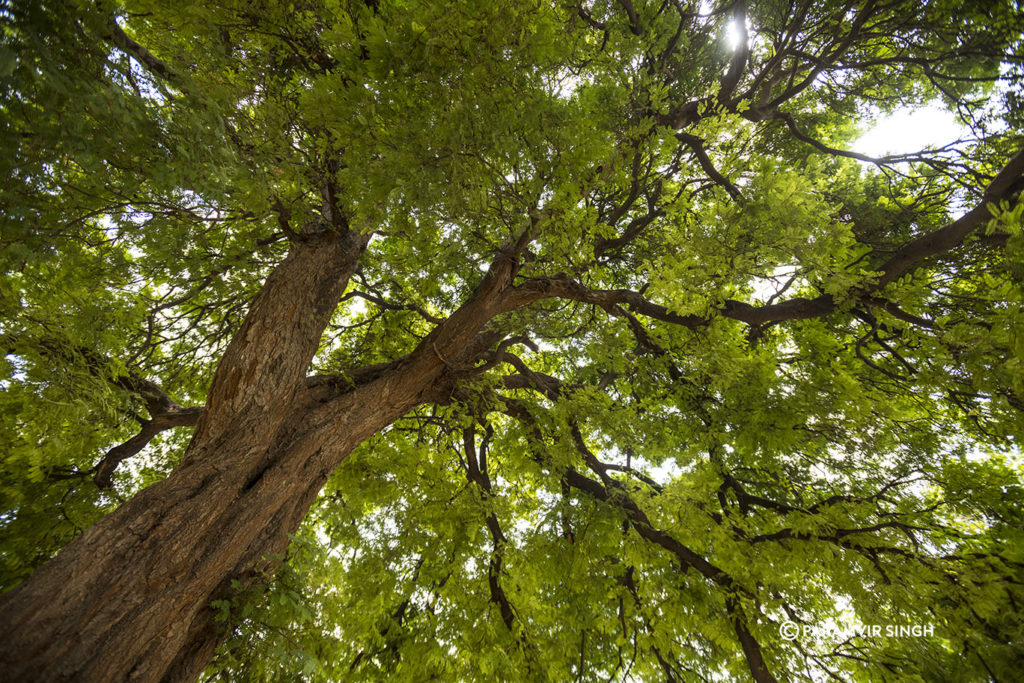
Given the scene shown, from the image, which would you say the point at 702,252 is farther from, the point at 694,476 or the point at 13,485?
the point at 13,485

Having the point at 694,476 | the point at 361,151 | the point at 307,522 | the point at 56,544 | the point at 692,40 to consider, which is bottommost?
the point at 56,544

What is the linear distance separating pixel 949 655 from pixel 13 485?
1013cm

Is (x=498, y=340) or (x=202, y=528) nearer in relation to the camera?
(x=202, y=528)

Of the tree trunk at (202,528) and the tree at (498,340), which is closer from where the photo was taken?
the tree trunk at (202,528)

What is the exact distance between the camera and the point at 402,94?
2725 mm

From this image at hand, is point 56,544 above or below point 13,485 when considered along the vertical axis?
below

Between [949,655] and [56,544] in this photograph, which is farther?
[56,544]

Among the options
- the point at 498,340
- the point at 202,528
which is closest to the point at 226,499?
the point at 202,528

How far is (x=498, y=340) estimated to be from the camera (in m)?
5.67

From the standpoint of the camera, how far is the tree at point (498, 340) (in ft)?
8.52

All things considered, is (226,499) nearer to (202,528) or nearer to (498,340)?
(202,528)

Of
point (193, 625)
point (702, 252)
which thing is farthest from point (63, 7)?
point (702, 252)

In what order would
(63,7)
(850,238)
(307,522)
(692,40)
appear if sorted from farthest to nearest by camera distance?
1. (307,522)
2. (692,40)
3. (850,238)
4. (63,7)

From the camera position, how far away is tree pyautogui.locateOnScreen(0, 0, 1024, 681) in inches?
102
